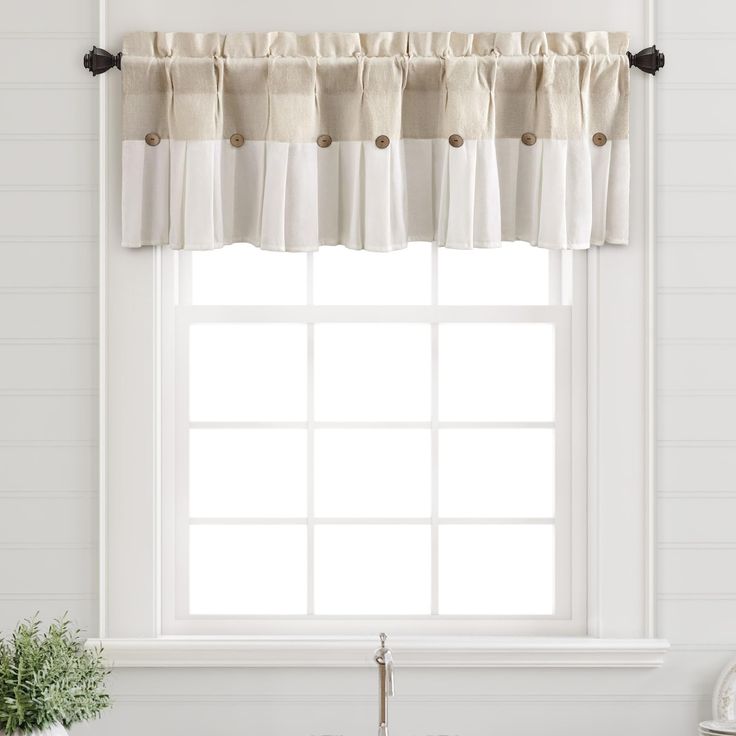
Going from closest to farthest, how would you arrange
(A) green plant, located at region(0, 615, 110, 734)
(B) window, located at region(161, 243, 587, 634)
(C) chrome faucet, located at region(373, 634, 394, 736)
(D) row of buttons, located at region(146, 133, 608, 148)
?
1. (A) green plant, located at region(0, 615, 110, 734)
2. (C) chrome faucet, located at region(373, 634, 394, 736)
3. (D) row of buttons, located at region(146, 133, 608, 148)
4. (B) window, located at region(161, 243, 587, 634)

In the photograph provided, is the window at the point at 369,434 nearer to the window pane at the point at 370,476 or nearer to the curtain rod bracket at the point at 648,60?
the window pane at the point at 370,476

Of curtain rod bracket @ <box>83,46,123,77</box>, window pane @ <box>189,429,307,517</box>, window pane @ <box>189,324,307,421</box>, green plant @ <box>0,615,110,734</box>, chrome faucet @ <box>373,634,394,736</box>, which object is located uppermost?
curtain rod bracket @ <box>83,46,123,77</box>

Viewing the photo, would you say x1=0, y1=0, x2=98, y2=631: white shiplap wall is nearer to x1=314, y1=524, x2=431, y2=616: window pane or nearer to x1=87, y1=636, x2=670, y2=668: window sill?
x1=87, y1=636, x2=670, y2=668: window sill

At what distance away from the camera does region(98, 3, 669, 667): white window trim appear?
205 centimetres

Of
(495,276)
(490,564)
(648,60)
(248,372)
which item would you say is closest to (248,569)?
(248,372)

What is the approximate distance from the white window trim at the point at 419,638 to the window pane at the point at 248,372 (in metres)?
0.16

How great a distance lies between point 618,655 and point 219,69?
1.61 m

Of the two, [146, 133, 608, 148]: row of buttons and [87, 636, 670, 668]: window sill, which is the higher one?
[146, 133, 608, 148]: row of buttons

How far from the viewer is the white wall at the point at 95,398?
2064mm

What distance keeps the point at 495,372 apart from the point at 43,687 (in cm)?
123

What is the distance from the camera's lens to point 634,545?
2.07m

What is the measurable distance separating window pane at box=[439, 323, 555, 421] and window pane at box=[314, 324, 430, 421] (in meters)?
0.05

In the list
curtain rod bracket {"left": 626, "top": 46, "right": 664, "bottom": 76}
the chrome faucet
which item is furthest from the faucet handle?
curtain rod bracket {"left": 626, "top": 46, "right": 664, "bottom": 76}

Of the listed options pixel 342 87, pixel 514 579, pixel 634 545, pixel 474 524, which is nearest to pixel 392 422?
pixel 474 524
